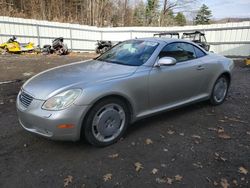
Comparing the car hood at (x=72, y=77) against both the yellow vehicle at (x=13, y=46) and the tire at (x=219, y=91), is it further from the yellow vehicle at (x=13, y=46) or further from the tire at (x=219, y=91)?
the yellow vehicle at (x=13, y=46)

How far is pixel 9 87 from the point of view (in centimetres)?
655

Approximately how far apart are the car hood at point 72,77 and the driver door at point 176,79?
1.62ft

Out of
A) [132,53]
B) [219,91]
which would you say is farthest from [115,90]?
[219,91]

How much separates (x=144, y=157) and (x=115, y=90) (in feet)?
3.25

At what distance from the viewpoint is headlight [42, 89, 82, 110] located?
301 cm

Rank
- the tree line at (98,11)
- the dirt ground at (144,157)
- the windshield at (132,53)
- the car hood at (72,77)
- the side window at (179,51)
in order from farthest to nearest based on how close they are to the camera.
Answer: the tree line at (98,11)
the side window at (179,51)
the windshield at (132,53)
the car hood at (72,77)
the dirt ground at (144,157)

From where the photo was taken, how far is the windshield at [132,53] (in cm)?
399

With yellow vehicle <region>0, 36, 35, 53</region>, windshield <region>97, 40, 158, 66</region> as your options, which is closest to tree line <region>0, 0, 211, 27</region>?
yellow vehicle <region>0, 36, 35, 53</region>

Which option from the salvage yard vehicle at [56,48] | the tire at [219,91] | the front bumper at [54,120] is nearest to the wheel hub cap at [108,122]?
the front bumper at [54,120]

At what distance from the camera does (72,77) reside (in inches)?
134

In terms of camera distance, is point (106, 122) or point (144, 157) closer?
point (144, 157)

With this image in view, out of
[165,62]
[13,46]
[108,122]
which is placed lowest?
[108,122]

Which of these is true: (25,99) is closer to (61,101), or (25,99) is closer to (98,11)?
(61,101)

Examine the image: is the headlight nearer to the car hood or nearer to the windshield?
the car hood
